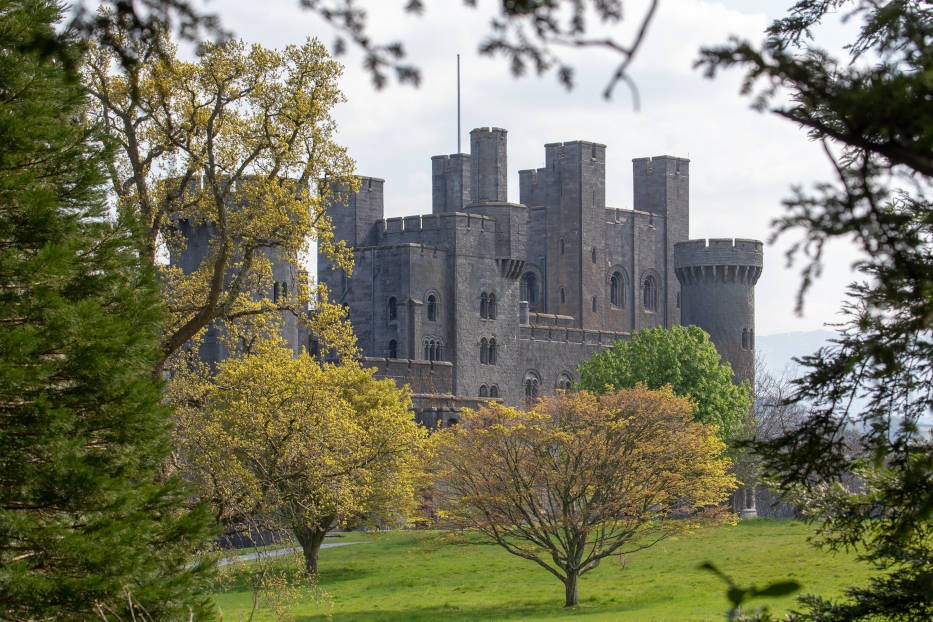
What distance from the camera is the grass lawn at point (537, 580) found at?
1076 inches

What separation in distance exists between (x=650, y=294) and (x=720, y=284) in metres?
5.43

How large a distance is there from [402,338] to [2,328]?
133 feet

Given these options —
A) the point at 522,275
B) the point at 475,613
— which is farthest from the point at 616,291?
the point at 475,613

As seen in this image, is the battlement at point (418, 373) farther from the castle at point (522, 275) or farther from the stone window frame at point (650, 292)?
the stone window frame at point (650, 292)

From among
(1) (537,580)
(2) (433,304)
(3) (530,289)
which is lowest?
(1) (537,580)

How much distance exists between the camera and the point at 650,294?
69250mm

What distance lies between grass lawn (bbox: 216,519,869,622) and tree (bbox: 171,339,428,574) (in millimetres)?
1806

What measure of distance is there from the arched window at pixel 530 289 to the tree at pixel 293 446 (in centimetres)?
3018

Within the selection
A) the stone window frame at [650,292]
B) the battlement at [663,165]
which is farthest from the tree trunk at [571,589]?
the battlement at [663,165]

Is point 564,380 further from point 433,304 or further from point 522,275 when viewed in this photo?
point 433,304

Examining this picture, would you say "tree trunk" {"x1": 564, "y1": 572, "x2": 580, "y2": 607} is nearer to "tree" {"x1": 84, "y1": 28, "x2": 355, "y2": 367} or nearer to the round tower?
"tree" {"x1": 84, "y1": 28, "x2": 355, "y2": 367}

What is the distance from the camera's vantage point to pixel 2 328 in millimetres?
13859

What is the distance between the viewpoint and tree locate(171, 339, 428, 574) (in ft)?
67.6

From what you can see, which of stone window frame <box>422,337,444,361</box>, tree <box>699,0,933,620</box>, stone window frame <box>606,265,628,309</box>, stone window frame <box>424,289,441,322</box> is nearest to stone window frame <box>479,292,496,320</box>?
stone window frame <box>424,289,441,322</box>
